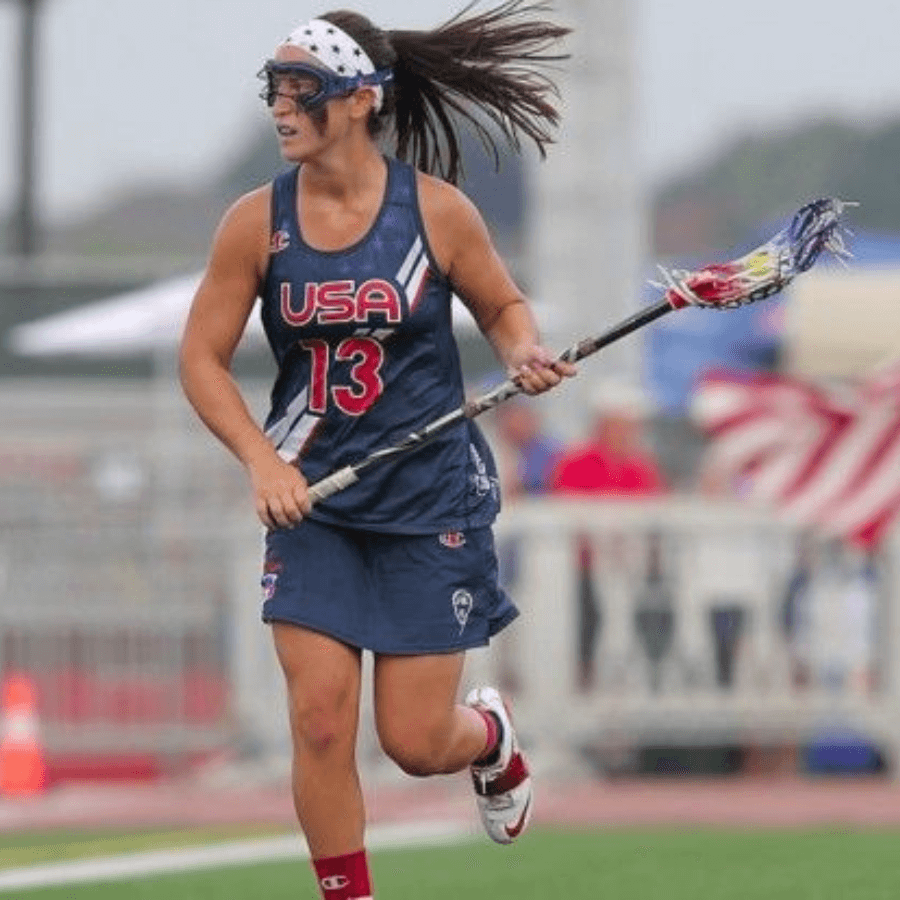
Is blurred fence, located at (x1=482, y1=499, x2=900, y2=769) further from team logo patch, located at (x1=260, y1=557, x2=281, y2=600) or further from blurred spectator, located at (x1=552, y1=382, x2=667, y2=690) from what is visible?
team logo patch, located at (x1=260, y1=557, x2=281, y2=600)

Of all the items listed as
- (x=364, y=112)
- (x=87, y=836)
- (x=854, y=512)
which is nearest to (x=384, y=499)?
(x=364, y=112)

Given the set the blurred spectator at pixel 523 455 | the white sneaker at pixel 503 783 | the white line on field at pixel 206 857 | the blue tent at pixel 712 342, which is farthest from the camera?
the blue tent at pixel 712 342

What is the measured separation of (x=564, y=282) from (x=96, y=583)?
4.99 metres

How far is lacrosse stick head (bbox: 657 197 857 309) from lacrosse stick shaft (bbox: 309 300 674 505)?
7 centimetres

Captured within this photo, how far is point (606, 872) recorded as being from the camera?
12.9 m

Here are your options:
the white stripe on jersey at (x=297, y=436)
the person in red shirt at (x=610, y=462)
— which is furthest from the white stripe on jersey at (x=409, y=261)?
the person in red shirt at (x=610, y=462)

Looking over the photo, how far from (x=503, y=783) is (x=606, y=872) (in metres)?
2.17

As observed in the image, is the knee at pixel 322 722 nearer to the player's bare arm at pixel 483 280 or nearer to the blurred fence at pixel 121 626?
the player's bare arm at pixel 483 280

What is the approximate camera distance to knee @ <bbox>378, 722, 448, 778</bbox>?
9789 millimetres

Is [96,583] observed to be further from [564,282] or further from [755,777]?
[564,282]

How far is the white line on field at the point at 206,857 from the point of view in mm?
13172

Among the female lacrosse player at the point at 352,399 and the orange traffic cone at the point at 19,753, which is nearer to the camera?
the female lacrosse player at the point at 352,399

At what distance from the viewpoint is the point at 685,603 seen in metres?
18.4

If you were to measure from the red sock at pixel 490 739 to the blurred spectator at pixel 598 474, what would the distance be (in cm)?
774
